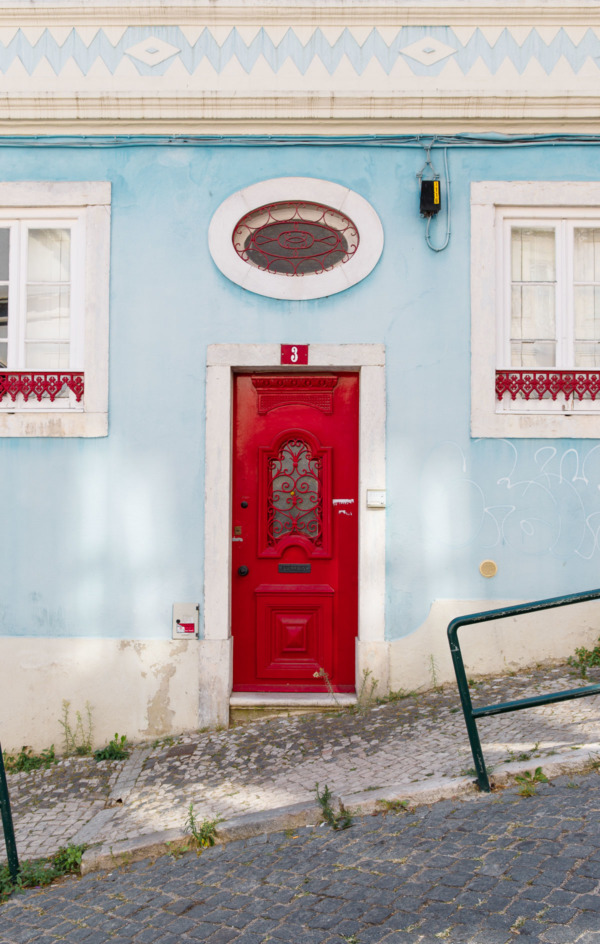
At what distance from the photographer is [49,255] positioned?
5.66 meters

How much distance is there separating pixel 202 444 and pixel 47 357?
1.41m

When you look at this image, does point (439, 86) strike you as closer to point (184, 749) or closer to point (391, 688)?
point (391, 688)

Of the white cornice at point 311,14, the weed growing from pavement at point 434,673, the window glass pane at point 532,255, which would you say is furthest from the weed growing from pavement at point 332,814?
the white cornice at point 311,14

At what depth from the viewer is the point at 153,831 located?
3869 mm

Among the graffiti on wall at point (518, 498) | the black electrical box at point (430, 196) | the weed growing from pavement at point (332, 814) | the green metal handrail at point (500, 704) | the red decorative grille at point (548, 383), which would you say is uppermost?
the black electrical box at point (430, 196)

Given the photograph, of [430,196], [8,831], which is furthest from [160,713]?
[430,196]

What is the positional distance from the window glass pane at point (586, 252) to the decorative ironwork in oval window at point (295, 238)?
1714 mm

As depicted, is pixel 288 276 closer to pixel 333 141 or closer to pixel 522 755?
pixel 333 141

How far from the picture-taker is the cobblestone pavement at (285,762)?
13.1 ft

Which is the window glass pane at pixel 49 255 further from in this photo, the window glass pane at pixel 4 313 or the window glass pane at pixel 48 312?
the window glass pane at pixel 4 313

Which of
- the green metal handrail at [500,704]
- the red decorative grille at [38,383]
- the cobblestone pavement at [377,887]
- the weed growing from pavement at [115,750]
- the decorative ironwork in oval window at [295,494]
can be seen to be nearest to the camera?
the cobblestone pavement at [377,887]

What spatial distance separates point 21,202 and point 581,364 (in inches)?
175

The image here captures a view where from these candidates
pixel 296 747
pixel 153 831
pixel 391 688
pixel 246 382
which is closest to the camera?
pixel 153 831

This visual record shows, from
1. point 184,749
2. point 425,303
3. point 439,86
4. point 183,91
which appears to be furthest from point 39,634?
point 439,86
